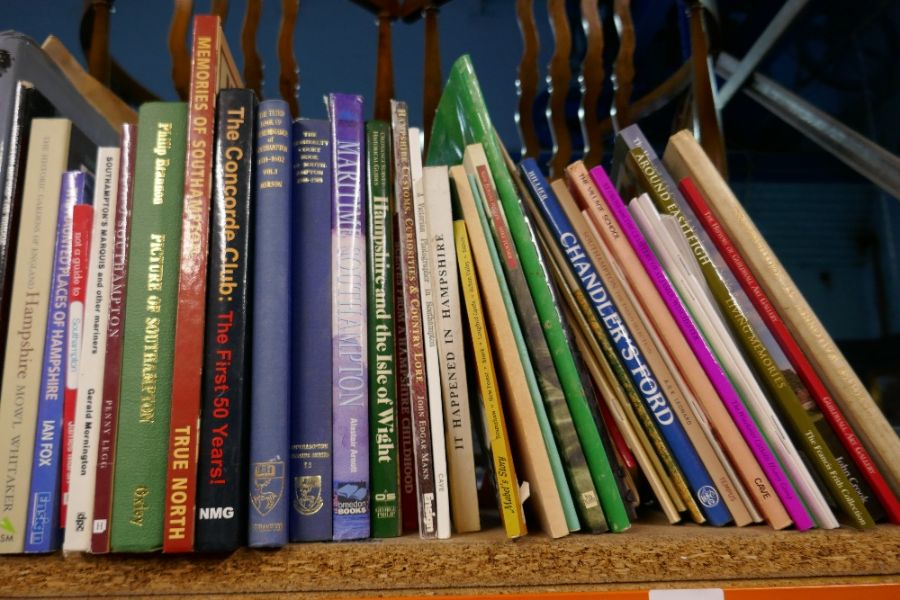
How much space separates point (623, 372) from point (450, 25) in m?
3.40

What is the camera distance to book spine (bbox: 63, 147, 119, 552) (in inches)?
20.4

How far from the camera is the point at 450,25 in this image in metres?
3.61

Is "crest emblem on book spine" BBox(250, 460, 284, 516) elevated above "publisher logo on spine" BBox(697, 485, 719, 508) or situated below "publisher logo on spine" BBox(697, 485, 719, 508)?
above

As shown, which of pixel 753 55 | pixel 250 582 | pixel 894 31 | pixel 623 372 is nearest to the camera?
pixel 250 582

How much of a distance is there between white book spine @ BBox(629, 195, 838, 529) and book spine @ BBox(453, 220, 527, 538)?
7.9 inches

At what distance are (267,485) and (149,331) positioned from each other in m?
0.17

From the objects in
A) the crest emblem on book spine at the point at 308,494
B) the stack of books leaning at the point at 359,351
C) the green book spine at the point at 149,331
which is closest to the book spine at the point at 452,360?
the stack of books leaning at the point at 359,351

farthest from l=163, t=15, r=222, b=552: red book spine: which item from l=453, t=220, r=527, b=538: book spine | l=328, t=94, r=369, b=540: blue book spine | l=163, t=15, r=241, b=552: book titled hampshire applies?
l=453, t=220, r=527, b=538: book spine

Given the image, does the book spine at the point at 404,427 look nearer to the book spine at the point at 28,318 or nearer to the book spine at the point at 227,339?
the book spine at the point at 227,339

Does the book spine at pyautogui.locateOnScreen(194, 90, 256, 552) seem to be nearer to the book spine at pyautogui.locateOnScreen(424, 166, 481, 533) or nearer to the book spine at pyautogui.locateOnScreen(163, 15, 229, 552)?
the book spine at pyautogui.locateOnScreen(163, 15, 229, 552)

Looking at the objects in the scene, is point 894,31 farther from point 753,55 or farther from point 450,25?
point 450,25

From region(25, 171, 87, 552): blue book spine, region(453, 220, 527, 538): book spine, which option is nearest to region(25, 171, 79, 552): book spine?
region(25, 171, 87, 552): blue book spine

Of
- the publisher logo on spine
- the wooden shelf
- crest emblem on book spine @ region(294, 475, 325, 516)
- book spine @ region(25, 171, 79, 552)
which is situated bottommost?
the wooden shelf

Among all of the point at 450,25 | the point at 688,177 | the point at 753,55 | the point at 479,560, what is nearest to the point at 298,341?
the point at 479,560
